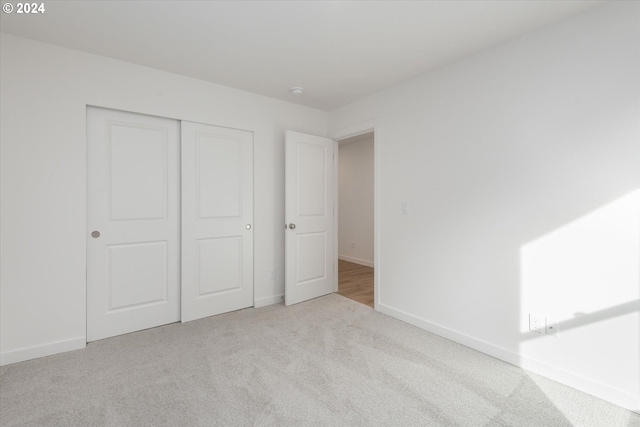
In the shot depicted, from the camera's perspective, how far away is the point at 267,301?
11.3 ft

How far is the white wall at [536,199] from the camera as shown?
175cm

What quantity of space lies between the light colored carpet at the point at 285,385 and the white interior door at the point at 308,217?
0.90m

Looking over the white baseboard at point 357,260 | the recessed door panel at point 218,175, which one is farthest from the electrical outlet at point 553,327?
the white baseboard at point 357,260

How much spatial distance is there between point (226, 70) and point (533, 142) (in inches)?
105

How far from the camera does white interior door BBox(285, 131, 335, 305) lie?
341cm

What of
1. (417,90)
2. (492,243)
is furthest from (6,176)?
(492,243)

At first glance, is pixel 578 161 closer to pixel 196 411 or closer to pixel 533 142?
pixel 533 142

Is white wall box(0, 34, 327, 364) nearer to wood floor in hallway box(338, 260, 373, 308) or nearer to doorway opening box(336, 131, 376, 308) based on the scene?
wood floor in hallway box(338, 260, 373, 308)

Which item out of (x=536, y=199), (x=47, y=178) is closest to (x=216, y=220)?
(x=47, y=178)

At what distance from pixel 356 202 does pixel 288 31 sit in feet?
13.4

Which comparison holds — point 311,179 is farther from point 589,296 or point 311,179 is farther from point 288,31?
point 589,296

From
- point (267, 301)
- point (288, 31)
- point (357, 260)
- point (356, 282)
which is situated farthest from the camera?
A: point (357, 260)

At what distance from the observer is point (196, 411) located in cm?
167

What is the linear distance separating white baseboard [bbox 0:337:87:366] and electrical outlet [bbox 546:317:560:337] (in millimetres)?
3613
